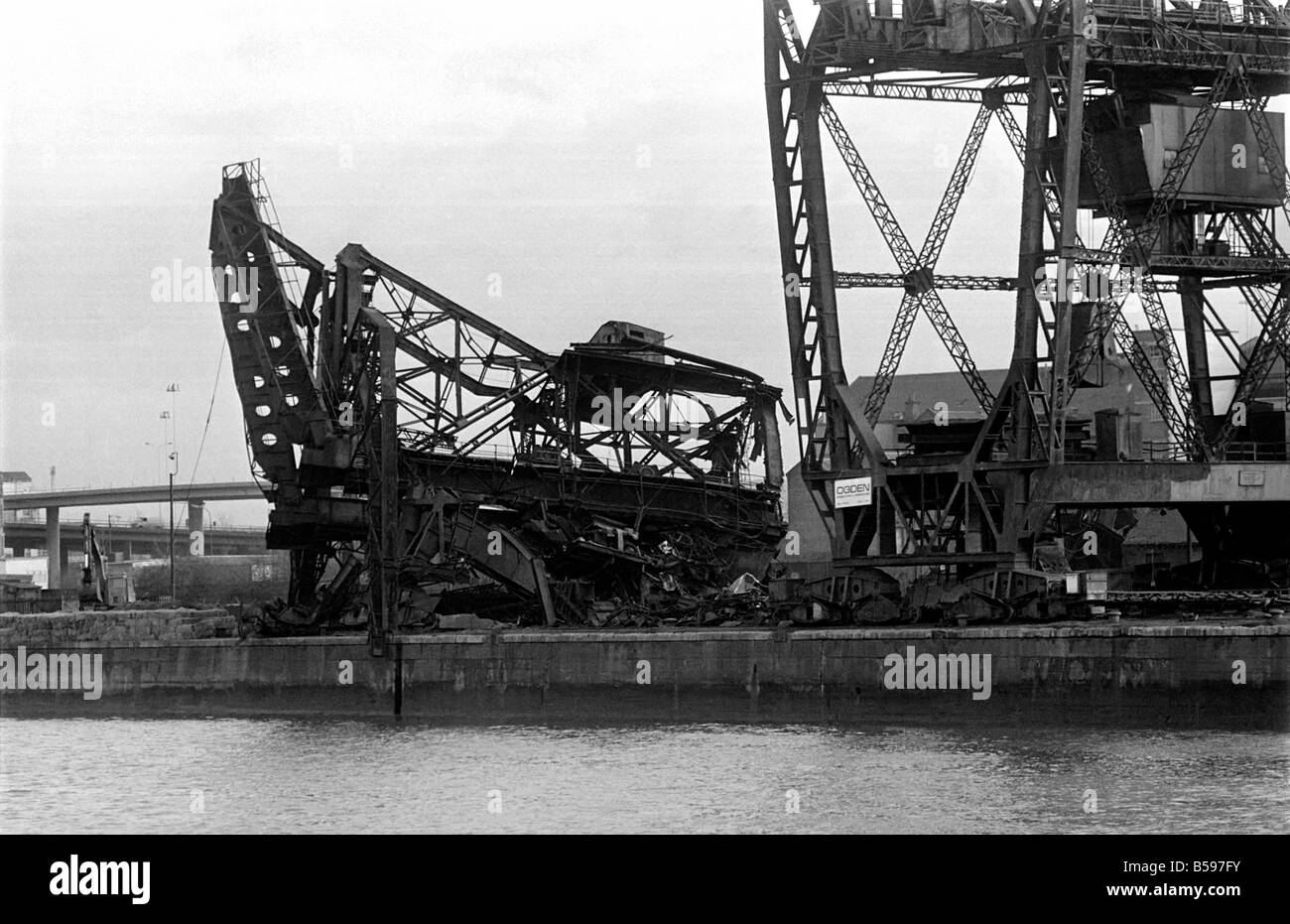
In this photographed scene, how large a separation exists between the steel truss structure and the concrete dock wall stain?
3848 millimetres

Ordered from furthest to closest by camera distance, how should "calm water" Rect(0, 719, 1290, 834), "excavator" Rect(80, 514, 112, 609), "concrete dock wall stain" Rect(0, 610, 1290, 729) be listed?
"excavator" Rect(80, 514, 112, 609) < "concrete dock wall stain" Rect(0, 610, 1290, 729) < "calm water" Rect(0, 719, 1290, 834)

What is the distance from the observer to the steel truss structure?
1991 inches

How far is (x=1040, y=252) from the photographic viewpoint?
168 feet

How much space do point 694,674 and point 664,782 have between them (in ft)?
41.6

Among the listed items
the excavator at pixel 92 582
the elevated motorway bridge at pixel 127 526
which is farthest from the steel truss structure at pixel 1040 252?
the elevated motorway bridge at pixel 127 526

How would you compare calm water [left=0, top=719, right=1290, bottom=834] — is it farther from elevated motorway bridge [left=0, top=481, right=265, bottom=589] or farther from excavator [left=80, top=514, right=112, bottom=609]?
elevated motorway bridge [left=0, top=481, right=265, bottom=589]

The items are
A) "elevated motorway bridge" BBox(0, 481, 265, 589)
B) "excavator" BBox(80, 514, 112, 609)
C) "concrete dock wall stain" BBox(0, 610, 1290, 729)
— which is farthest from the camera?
"elevated motorway bridge" BBox(0, 481, 265, 589)

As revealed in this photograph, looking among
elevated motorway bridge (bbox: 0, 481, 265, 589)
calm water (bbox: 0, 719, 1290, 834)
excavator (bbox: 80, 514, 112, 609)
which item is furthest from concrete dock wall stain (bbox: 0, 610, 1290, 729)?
elevated motorway bridge (bbox: 0, 481, 265, 589)

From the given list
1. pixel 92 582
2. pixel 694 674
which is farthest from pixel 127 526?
pixel 694 674

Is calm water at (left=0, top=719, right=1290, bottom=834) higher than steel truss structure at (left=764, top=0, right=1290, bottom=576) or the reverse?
the reverse

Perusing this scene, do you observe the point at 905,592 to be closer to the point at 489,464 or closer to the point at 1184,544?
the point at 489,464

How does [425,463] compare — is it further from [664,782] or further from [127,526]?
[127,526]

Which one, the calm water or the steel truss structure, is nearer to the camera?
the calm water
